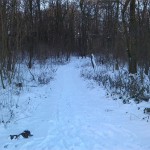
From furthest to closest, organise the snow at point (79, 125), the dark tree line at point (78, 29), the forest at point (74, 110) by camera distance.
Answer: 1. the dark tree line at point (78, 29)
2. the forest at point (74, 110)
3. the snow at point (79, 125)

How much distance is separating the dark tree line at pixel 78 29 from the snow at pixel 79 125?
4.83m

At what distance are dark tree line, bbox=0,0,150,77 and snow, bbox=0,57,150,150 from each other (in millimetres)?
4826

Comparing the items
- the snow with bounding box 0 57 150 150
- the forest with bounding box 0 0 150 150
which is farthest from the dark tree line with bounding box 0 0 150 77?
the snow with bounding box 0 57 150 150

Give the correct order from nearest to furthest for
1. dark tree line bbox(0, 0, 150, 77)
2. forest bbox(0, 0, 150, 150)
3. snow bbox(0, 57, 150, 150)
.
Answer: snow bbox(0, 57, 150, 150), forest bbox(0, 0, 150, 150), dark tree line bbox(0, 0, 150, 77)

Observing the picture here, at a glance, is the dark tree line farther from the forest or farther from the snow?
the snow

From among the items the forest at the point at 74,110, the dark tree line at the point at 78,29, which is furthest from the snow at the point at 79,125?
the dark tree line at the point at 78,29

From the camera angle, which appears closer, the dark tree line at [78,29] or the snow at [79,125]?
the snow at [79,125]

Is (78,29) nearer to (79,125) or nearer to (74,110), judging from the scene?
(74,110)

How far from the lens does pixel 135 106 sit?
10719mm

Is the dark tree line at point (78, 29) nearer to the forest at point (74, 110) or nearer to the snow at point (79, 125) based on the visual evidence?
the forest at point (74, 110)

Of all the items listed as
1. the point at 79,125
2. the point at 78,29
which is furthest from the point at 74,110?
the point at 78,29

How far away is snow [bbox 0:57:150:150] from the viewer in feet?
22.6

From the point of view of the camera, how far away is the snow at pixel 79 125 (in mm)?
6898

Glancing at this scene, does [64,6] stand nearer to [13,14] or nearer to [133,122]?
[13,14]
